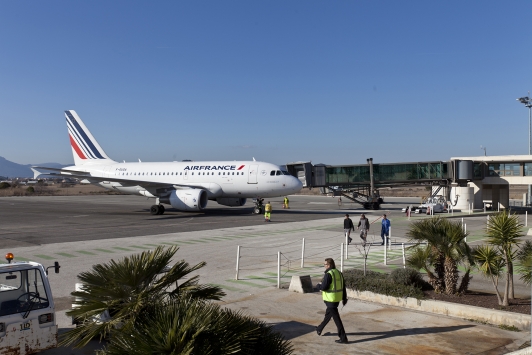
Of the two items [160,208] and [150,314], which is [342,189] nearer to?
[160,208]

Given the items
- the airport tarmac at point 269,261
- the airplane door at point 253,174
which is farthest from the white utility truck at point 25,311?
the airplane door at point 253,174

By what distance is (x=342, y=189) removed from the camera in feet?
179

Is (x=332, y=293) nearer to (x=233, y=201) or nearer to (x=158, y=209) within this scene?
(x=158, y=209)

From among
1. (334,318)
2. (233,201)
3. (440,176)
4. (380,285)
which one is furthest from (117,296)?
(440,176)

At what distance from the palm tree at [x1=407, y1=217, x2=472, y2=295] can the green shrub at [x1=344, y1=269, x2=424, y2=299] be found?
1.97ft

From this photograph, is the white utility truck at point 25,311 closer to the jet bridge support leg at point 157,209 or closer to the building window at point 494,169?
the jet bridge support leg at point 157,209

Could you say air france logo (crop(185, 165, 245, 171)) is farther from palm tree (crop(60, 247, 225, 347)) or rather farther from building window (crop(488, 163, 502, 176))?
palm tree (crop(60, 247, 225, 347))

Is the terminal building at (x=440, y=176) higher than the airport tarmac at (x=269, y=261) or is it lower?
higher

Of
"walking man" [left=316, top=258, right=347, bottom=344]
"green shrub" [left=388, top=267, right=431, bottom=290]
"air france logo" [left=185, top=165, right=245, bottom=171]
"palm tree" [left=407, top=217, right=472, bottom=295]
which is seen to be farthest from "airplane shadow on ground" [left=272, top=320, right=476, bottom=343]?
"air france logo" [left=185, top=165, right=245, bottom=171]

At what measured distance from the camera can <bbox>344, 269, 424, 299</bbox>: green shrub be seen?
38.4 ft

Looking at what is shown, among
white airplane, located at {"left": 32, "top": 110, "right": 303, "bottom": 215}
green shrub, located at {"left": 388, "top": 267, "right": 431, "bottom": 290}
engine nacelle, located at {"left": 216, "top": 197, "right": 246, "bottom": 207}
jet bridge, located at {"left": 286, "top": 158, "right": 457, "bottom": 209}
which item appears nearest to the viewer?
green shrub, located at {"left": 388, "top": 267, "right": 431, "bottom": 290}

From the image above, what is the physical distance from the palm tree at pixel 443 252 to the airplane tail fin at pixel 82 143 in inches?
1627

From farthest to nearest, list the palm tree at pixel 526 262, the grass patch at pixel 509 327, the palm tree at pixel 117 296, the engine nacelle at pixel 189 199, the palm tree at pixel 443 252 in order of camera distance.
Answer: the engine nacelle at pixel 189 199, the palm tree at pixel 443 252, the palm tree at pixel 526 262, the grass patch at pixel 509 327, the palm tree at pixel 117 296

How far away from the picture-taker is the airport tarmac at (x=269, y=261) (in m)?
9.27
